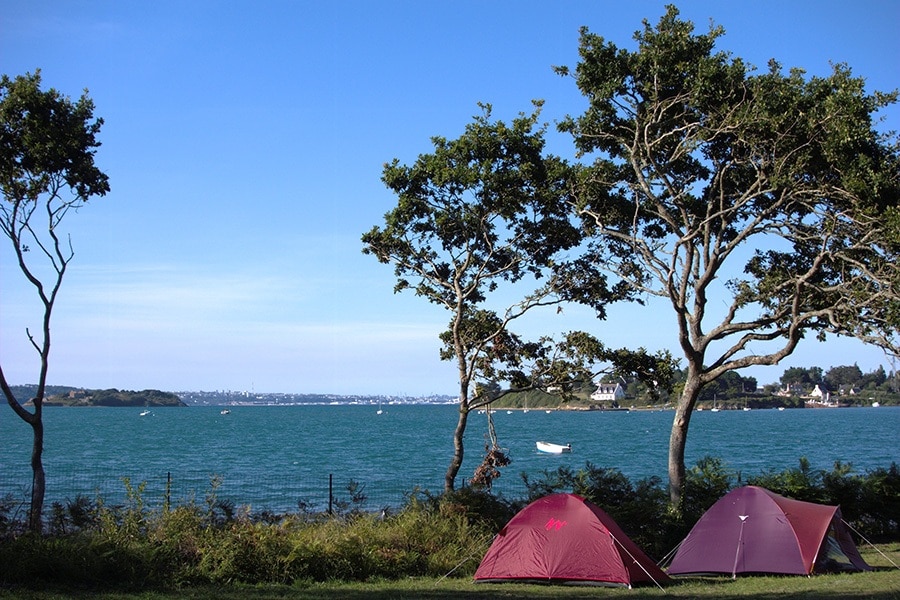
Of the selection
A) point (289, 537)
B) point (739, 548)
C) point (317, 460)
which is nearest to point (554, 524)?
point (739, 548)

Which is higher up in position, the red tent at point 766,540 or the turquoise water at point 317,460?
the red tent at point 766,540

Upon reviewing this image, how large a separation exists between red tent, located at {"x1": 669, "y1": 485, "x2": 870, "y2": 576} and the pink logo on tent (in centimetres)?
251

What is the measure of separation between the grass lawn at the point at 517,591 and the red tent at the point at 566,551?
253mm

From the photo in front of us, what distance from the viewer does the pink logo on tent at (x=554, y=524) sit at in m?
14.5

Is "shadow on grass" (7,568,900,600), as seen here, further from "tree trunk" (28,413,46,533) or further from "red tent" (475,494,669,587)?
"tree trunk" (28,413,46,533)

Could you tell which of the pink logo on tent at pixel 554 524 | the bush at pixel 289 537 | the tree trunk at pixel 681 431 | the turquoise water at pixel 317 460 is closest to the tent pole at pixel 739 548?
the bush at pixel 289 537

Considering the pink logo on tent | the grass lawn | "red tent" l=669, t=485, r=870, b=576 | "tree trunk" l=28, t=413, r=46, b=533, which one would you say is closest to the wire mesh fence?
the pink logo on tent

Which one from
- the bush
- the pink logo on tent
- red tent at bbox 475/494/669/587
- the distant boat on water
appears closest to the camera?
the bush

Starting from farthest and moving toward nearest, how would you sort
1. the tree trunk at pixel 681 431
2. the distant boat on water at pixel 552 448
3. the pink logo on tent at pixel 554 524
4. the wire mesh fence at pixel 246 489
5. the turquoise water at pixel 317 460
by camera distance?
the distant boat on water at pixel 552 448, the turquoise water at pixel 317 460, the wire mesh fence at pixel 246 489, the tree trunk at pixel 681 431, the pink logo on tent at pixel 554 524

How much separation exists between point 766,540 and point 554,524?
12.6ft

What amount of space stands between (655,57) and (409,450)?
49633 mm

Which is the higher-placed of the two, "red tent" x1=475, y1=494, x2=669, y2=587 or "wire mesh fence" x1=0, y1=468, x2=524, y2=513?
"red tent" x1=475, y1=494, x2=669, y2=587

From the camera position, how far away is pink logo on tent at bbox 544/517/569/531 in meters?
14.5

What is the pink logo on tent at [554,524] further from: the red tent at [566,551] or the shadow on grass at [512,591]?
the shadow on grass at [512,591]
